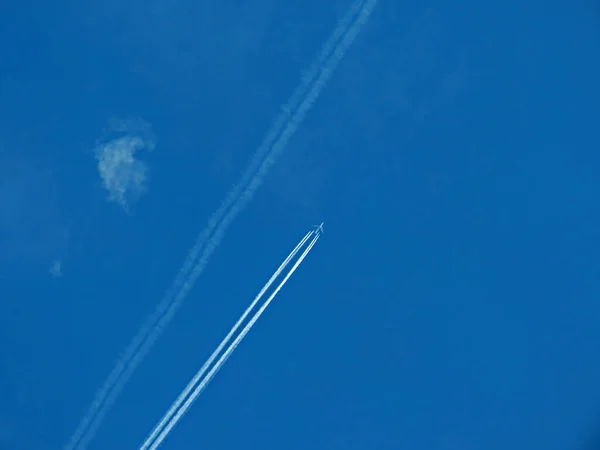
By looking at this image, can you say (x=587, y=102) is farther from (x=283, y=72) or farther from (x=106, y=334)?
(x=106, y=334)

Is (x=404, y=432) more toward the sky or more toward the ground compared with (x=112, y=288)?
more toward the ground

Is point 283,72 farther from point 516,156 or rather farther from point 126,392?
point 126,392

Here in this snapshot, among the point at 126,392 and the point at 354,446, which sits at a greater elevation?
the point at 126,392

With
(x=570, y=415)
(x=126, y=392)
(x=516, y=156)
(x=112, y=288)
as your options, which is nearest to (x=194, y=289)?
(x=112, y=288)

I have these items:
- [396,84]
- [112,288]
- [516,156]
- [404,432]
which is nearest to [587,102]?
[516,156]

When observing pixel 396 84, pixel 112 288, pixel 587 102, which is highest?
pixel 396 84

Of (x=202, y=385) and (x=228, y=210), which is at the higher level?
(x=228, y=210)

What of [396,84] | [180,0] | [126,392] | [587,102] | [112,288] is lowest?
[126,392]
